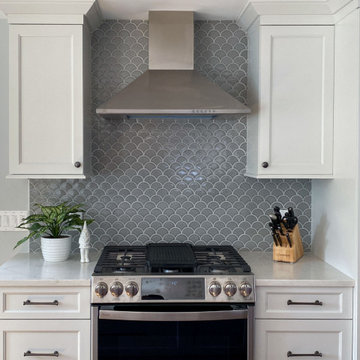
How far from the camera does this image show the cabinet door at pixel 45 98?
2695 mm

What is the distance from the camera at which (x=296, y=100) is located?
2.75 m

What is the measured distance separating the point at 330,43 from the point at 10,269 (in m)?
2.07

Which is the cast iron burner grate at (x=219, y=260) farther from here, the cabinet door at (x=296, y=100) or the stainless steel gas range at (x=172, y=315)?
the cabinet door at (x=296, y=100)

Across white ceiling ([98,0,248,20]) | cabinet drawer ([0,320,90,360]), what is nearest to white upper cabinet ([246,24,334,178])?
white ceiling ([98,0,248,20])

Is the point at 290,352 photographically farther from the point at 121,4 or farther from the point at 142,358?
the point at 121,4

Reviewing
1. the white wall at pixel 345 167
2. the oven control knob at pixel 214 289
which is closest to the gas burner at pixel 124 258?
the oven control knob at pixel 214 289

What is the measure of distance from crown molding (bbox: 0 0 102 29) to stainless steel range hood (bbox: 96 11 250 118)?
40 centimetres

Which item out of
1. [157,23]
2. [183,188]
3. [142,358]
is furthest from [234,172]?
[142,358]

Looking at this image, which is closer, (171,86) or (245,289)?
(245,289)

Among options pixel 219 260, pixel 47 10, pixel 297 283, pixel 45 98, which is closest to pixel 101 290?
pixel 219 260

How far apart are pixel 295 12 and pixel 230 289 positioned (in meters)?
1.49

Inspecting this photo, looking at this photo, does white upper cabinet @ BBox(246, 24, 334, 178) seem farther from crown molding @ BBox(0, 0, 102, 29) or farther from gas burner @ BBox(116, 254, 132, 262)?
crown molding @ BBox(0, 0, 102, 29)

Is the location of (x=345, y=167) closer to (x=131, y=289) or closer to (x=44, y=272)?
(x=131, y=289)

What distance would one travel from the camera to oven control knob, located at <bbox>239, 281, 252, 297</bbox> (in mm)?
2420
